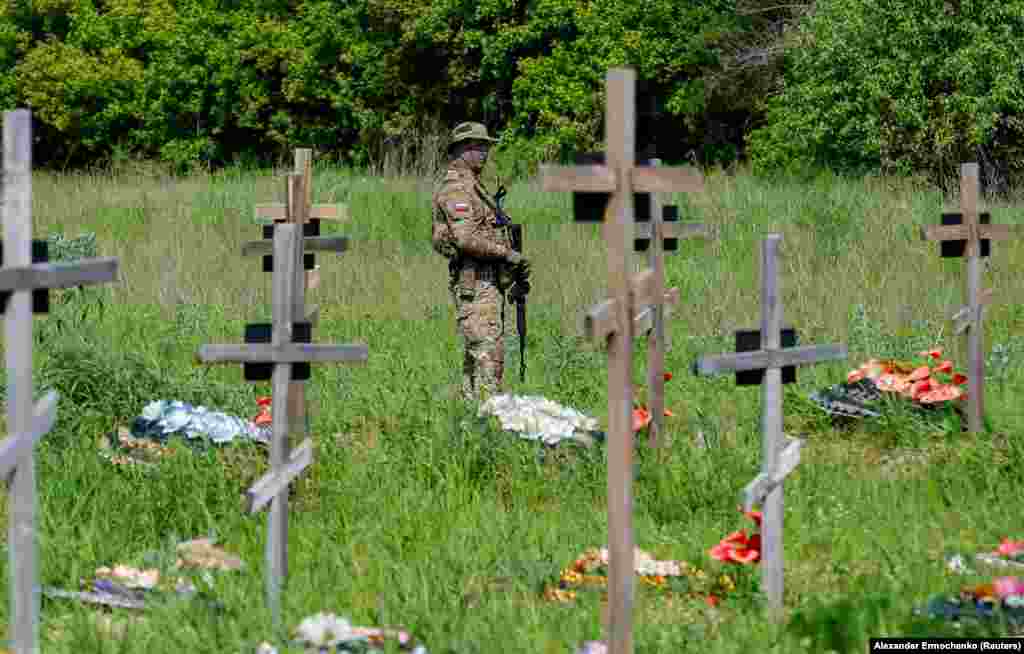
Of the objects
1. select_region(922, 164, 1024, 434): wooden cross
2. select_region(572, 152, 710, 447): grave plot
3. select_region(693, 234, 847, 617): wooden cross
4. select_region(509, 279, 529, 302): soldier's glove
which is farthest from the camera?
select_region(509, 279, 529, 302): soldier's glove

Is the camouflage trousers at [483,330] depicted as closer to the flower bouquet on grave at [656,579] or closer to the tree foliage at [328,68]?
the flower bouquet on grave at [656,579]

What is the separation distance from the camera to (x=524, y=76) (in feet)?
117

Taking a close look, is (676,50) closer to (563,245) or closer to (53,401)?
(563,245)

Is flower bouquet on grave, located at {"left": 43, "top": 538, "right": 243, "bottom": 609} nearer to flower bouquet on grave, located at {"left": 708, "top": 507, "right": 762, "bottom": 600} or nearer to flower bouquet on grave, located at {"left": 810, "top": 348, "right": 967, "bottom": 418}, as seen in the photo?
flower bouquet on grave, located at {"left": 708, "top": 507, "right": 762, "bottom": 600}

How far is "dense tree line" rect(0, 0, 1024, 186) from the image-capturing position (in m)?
24.3

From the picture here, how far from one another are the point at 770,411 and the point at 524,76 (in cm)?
3028

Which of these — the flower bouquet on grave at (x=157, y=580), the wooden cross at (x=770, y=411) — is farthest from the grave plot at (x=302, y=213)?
the wooden cross at (x=770, y=411)

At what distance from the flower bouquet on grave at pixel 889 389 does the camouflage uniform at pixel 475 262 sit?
5.88 feet

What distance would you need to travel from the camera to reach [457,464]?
305 inches

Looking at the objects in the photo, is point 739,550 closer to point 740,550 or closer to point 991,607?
point 740,550

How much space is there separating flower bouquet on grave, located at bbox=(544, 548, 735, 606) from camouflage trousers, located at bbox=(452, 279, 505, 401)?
3.24 metres

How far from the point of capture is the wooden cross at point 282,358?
19.3 feet

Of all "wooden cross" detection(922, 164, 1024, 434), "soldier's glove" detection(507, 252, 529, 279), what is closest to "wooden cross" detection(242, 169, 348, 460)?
"soldier's glove" detection(507, 252, 529, 279)

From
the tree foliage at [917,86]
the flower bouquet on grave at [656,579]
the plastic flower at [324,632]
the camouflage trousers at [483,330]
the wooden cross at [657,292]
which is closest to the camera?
the plastic flower at [324,632]
